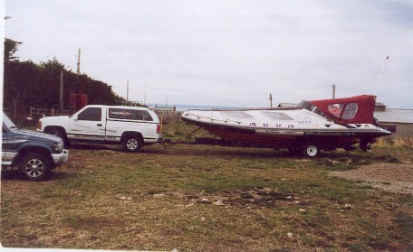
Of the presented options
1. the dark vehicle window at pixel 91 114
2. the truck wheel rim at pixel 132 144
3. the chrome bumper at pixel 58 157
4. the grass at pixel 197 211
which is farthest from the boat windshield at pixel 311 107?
the chrome bumper at pixel 58 157

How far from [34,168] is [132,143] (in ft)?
20.0

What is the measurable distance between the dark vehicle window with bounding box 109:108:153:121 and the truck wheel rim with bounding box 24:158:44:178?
6.00 m

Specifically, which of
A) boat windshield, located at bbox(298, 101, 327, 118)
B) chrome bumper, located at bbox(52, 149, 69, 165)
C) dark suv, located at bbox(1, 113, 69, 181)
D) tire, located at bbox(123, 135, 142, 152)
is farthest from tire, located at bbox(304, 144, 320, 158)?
dark suv, located at bbox(1, 113, 69, 181)

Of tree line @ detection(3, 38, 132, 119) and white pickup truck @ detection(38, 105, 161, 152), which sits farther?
white pickup truck @ detection(38, 105, 161, 152)

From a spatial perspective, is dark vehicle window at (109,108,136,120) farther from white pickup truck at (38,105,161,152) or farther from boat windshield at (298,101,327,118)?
boat windshield at (298,101,327,118)

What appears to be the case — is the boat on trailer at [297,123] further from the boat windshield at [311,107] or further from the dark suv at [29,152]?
the dark suv at [29,152]

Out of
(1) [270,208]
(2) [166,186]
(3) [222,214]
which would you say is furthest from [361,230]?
(2) [166,186]

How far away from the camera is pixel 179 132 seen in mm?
21484

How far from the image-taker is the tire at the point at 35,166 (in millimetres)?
8211

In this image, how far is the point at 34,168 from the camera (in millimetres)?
8297

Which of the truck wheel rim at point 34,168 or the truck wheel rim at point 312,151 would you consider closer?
the truck wheel rim at point 34,168

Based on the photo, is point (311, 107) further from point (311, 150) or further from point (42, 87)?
point (42, 87)

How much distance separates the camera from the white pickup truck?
45.2 ft

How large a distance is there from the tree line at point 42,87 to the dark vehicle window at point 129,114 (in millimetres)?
3251
